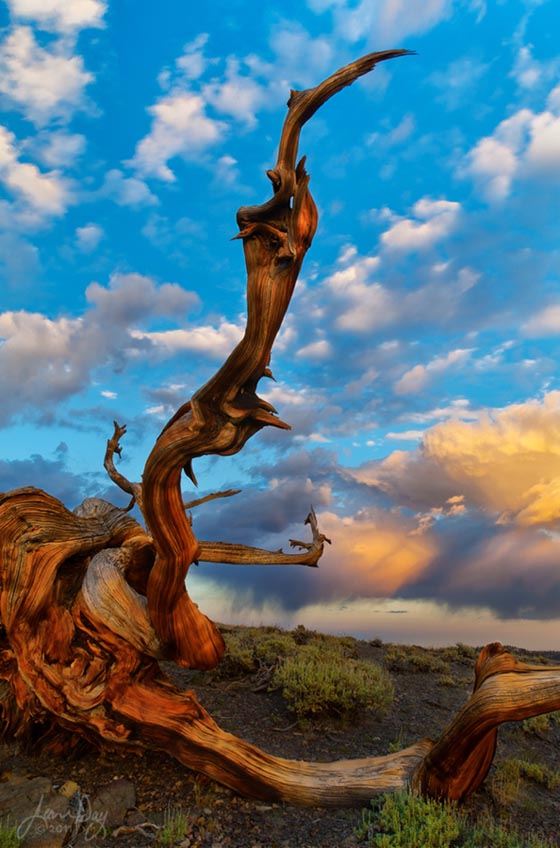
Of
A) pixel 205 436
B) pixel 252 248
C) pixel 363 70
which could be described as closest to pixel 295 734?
pixel 205 436

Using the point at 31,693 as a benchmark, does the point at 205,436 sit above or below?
above

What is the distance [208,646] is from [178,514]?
80.4 inches

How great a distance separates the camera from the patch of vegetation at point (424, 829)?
5.86m

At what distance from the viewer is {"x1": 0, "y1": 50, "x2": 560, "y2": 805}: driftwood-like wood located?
5.70 meters

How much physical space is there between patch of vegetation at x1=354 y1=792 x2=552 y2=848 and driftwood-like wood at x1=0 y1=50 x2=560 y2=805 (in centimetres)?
38

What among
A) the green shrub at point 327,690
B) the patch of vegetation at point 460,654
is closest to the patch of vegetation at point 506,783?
the green shrub at point 327,690

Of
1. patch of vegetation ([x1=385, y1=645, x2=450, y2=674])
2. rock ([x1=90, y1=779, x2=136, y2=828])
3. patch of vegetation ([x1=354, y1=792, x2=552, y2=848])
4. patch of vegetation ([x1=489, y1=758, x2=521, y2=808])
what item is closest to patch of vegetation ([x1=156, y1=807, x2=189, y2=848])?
rock ([x1=90, y1=779, x2=136, y2=828])

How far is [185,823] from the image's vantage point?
6.42 meters

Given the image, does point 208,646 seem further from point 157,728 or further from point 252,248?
point 252,248

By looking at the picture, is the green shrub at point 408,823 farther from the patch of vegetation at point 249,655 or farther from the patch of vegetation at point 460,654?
the patch of vegetation at point 460,654

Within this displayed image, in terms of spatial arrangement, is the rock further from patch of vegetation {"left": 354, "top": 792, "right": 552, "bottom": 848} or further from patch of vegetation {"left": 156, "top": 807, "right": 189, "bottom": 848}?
patch of vegetation {"left": 354, "top": 792, "right": 552, "bottom": 848}

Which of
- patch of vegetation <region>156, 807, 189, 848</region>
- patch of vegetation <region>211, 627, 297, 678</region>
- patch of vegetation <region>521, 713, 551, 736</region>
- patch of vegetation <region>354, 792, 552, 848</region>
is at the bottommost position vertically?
patch of vegetation <region>156, 807, 189, 848</region>

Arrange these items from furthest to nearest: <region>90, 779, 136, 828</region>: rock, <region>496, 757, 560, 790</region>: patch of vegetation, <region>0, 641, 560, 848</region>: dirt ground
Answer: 1. <region>496, 757, 560, 790</region>: patch of vegetation
2. <region>90, 779, 136, 828</region>: rock
3. <region>0, 641, 560, 848</region>: dirt ground

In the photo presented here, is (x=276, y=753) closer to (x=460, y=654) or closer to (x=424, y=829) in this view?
(x=424, y=829)
